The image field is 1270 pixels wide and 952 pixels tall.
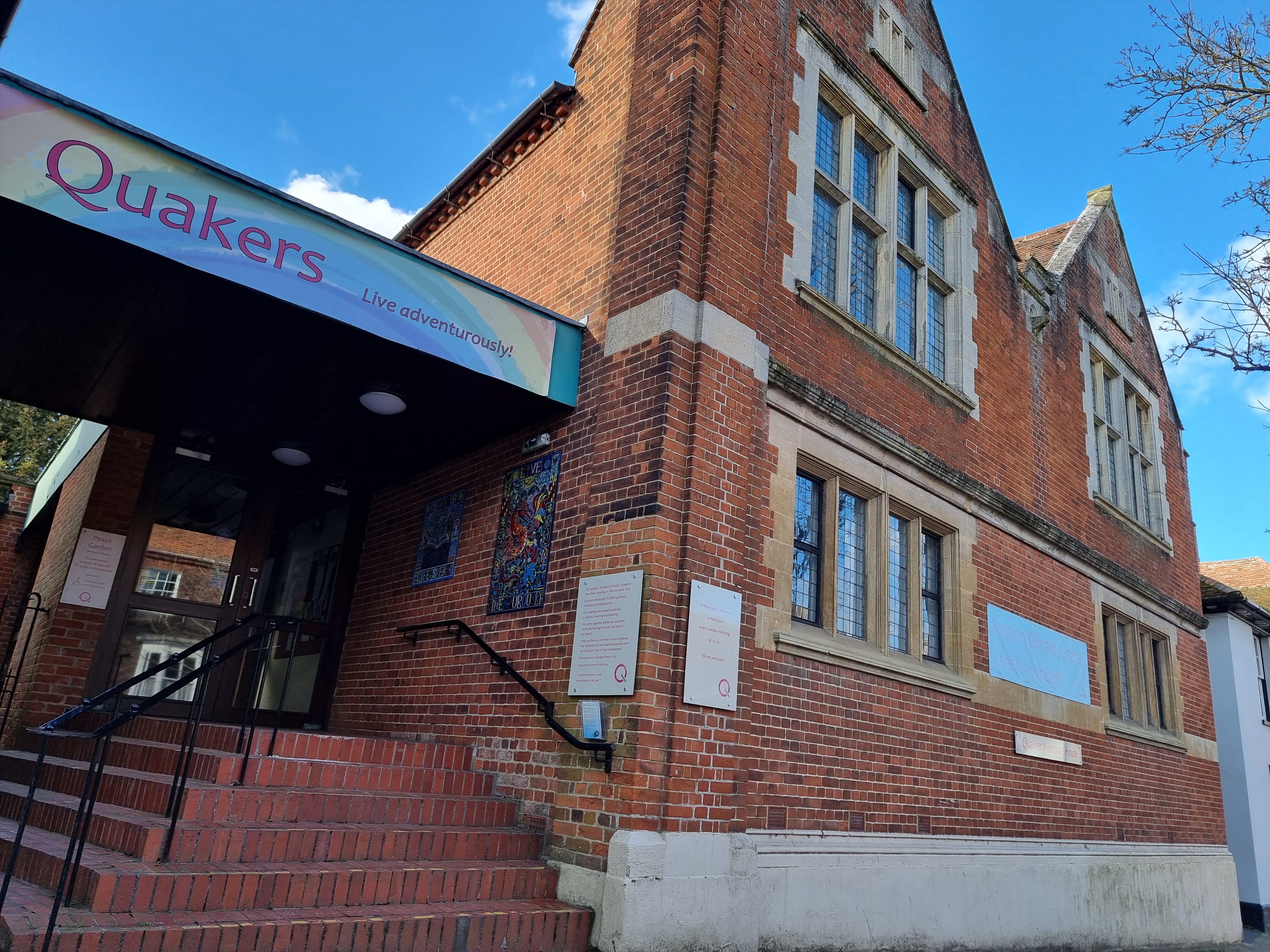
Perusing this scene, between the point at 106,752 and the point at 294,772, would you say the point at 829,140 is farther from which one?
the point at 106,752

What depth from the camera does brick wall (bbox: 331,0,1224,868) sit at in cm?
608

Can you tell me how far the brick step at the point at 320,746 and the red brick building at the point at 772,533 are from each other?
0.27 metres

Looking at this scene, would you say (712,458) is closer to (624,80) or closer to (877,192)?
(624,80)

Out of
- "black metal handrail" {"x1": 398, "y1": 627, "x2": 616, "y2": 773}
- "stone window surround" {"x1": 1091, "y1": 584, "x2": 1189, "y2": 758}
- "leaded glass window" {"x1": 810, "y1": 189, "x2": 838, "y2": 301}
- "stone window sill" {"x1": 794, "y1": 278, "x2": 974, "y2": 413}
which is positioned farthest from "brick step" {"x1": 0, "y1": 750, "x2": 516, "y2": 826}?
"stone window surround" {"x1": 1091, "y1": 584, "x2": 1189, "y2": 758}

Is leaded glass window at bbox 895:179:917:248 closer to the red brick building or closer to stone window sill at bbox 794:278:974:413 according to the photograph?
the red brick building

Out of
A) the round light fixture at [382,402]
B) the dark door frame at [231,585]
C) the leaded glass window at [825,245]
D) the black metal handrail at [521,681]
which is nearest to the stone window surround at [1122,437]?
the leaded glass window at [825,245]

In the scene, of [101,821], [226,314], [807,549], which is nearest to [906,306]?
[807,549]

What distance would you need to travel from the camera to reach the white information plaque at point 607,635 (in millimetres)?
5801

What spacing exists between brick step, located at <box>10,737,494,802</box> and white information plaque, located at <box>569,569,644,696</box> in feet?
3.78

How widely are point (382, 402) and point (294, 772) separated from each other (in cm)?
292

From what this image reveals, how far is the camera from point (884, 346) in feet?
28.3

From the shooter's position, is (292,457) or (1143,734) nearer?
(292,457)

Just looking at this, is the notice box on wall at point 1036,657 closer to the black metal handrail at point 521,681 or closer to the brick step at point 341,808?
the black metal handrail at point 521,681

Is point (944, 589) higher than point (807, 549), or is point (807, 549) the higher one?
point (944, 589)
